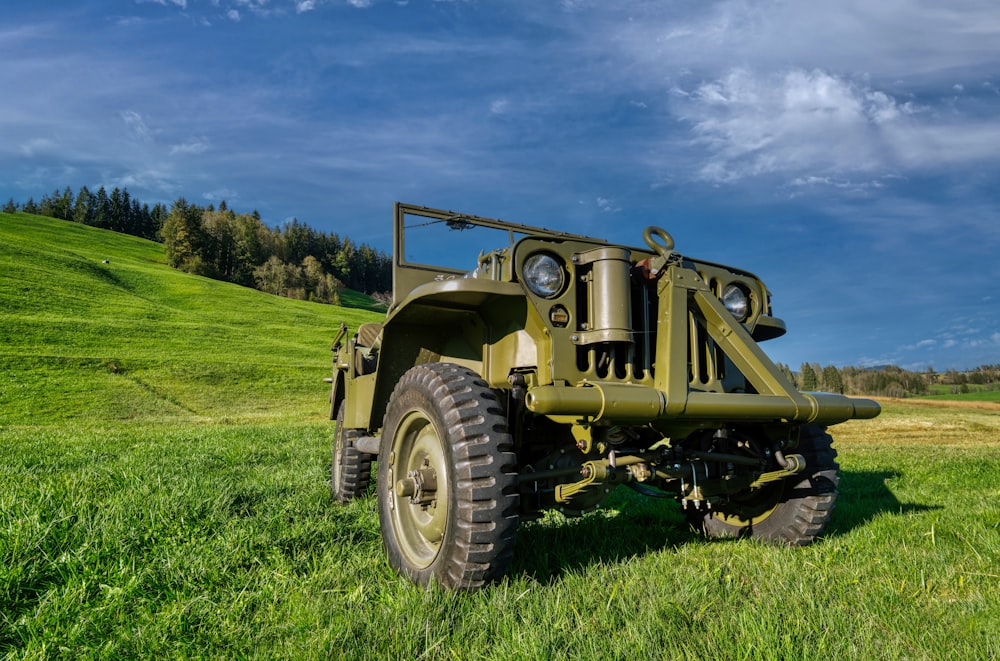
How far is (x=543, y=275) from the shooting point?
3225mm

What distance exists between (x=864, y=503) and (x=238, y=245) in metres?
82.9

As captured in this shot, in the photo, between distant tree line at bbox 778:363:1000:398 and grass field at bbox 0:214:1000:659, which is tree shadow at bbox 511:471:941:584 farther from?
distant tree line at bbox 778:363:1000:398

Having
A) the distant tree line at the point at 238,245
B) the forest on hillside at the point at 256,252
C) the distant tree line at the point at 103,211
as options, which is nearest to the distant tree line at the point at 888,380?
the forest on hillside at the point at 256,252

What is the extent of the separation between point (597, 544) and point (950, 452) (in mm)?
7732

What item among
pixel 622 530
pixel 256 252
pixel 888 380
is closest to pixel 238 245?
pixel 256 252

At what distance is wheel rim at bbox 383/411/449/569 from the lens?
3.27 meters

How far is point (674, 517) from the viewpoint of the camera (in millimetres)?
4895

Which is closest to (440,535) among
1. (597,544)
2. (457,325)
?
(597,544)

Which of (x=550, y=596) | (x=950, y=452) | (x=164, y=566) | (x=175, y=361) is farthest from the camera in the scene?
(x=175, y=361)

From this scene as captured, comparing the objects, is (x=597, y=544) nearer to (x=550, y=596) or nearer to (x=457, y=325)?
(x=550, y=596)

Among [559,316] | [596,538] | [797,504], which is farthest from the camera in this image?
[596,538]

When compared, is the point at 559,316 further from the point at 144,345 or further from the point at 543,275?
the point at 144,345

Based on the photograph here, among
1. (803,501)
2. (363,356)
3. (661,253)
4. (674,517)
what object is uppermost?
(661,253)

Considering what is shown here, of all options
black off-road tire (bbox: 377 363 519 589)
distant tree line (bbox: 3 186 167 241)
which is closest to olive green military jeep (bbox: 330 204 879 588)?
black off-road tire (bbox: 377 363 519 589)
